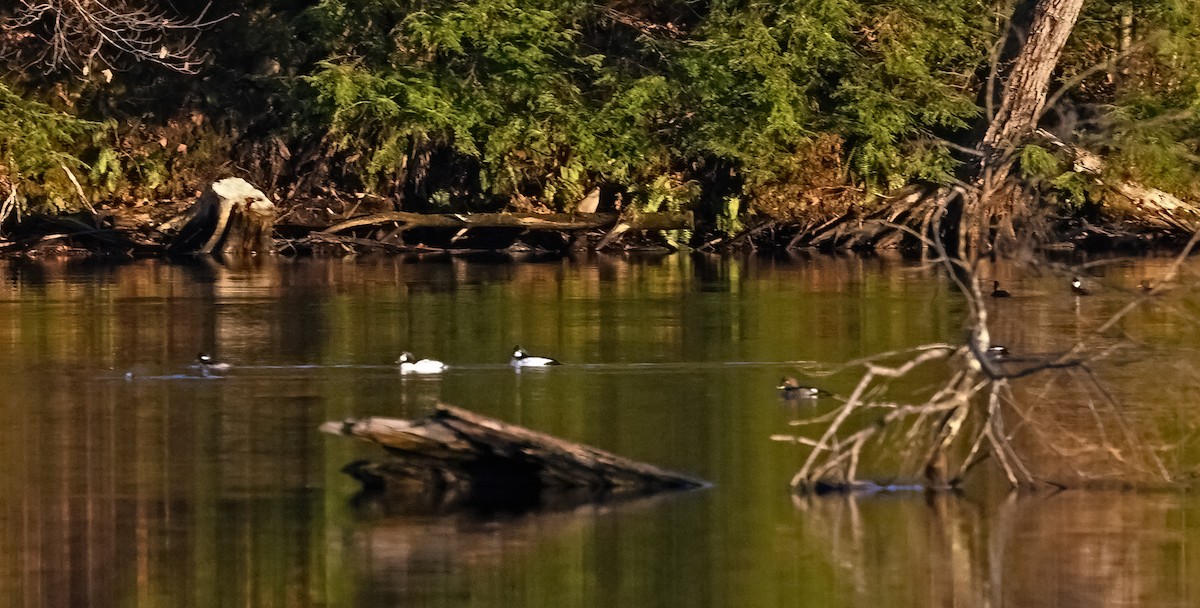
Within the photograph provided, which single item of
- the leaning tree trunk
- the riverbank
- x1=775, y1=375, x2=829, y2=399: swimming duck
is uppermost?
the leaning tree trunk

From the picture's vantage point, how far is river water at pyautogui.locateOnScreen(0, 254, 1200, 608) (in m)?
9.32

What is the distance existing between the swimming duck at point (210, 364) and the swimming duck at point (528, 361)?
217 cm

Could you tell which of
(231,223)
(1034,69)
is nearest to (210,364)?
(231,223)

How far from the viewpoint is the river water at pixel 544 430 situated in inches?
367

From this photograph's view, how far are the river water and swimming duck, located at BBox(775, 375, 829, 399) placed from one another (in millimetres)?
205

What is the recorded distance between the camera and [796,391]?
15055 millimetres

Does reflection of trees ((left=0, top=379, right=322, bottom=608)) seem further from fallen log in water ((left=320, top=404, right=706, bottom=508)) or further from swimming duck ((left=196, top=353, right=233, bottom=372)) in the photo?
swimming duck ((left=196, top=353, right=233, bottom=372))

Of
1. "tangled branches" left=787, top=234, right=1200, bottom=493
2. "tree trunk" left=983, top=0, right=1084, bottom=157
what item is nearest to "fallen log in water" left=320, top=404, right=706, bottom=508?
"tangled branches" left=787, top=234, right=1200, bottom=493

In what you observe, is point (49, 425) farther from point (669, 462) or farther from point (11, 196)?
point (11, 196)

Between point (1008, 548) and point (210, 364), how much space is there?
28.7 feet

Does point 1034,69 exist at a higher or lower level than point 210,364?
higher

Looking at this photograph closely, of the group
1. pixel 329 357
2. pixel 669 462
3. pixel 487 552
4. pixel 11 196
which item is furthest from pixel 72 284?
pixel 487 552

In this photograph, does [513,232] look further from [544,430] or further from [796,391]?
[544,430]

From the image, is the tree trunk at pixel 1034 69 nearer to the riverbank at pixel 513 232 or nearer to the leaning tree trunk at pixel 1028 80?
the leaning tree trunk at pixel 1028 80
